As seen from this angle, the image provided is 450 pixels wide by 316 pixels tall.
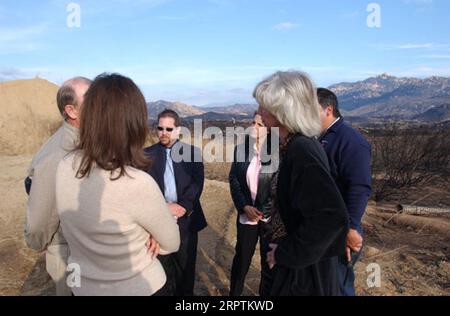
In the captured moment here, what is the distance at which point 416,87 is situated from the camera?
194 metres

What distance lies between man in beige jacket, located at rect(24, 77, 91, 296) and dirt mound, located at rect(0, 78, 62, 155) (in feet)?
62.9

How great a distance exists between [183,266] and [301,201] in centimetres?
189

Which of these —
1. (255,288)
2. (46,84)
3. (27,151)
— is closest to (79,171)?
(255,288)

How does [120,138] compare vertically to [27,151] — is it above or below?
above

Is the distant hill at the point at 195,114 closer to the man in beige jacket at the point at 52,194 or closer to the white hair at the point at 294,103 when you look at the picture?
the man in beige jacket at the point at 52,194

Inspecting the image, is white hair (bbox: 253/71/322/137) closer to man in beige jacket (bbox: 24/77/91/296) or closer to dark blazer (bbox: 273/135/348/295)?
dark blazer (bbox: 273/135/348/295)

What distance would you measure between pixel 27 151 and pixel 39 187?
787 inches

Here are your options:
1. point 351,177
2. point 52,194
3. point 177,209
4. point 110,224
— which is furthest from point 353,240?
point 52,194

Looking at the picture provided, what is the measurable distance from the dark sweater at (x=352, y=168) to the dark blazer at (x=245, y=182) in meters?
0.68

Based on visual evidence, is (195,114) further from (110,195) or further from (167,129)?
(110,195)

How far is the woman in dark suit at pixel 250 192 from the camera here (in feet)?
10.5

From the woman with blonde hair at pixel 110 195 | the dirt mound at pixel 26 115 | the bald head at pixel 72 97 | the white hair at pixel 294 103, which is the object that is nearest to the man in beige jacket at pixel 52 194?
the bald head at pixel 72 97
